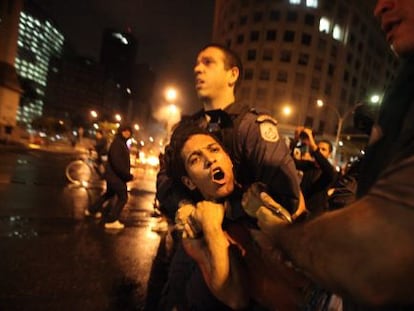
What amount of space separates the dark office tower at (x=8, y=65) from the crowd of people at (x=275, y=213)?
27278 mm

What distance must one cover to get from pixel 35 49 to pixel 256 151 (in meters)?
156

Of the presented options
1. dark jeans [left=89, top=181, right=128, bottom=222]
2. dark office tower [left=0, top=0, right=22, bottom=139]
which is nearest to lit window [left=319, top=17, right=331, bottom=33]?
dark office tower [left=0, top=0, right=22, bottom=139]

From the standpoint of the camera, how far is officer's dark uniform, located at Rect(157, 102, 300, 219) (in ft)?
6.61

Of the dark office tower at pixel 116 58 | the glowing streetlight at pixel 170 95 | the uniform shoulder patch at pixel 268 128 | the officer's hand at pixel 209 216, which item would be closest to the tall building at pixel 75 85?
the dark office tower at pixel 116 58

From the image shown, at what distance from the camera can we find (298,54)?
182 feet

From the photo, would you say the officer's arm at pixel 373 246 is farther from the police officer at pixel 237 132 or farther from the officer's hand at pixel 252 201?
the police officer at pixel 237 132

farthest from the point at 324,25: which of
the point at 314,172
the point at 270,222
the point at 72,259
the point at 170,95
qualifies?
the point at 270,222

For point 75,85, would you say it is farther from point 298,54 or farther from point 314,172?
point 314,172

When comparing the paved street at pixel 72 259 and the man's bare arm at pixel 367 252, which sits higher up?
the man's bare arm at pixel 367 252

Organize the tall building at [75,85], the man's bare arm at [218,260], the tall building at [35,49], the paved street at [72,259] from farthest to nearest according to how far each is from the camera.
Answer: the tall building at [75,85], the tall building at [35,49], the paved street at [72,259], the man's bare arm at [218,260]

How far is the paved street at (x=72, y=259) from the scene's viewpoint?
3.68 meters

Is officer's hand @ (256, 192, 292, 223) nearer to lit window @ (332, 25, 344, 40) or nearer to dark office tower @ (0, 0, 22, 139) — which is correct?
dark office tower @ (0, 0, 22, 139)

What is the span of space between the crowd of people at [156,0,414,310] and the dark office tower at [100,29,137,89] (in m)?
152

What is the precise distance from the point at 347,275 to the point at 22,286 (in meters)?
3.91
